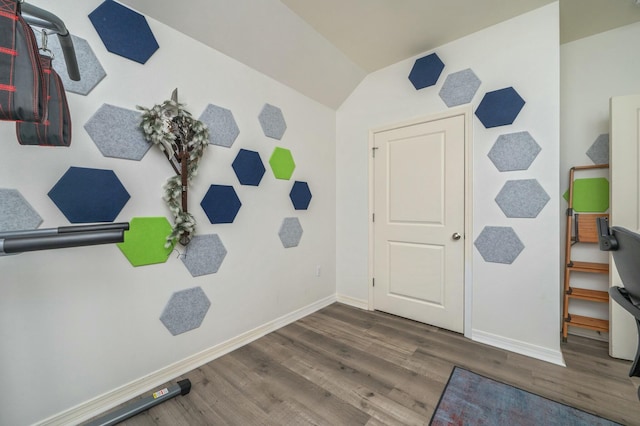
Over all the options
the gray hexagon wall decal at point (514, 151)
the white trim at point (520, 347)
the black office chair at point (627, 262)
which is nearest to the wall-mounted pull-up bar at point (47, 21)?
the black office chair at point (627, 262)

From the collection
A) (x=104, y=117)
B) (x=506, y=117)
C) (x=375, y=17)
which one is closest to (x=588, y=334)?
(x=506, y=117)

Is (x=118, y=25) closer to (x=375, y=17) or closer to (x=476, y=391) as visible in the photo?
(x=375, y=17)

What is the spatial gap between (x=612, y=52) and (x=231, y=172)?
10.8 feet

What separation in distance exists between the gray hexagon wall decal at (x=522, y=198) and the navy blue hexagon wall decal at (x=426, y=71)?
1.16m

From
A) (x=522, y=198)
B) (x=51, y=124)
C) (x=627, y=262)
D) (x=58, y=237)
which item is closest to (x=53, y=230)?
(x=58, y=237)

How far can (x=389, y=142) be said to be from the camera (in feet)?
8.66

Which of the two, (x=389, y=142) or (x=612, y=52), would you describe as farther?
(x=389, y=142)

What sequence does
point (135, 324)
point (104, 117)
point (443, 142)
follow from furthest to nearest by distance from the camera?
point (443, 142) → point (135, 324) → point (104, 117)

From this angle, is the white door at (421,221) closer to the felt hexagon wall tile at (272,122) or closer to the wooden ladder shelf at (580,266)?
the wooden ladder shelf at (580,266)

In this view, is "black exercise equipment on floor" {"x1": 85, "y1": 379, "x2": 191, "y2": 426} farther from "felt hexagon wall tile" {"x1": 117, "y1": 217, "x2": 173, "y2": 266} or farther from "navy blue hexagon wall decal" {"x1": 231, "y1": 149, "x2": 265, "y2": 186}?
"navy blue hexagon wall decal" {"x1": 231, "y1": 149, "x2": 265, "y2": 186}

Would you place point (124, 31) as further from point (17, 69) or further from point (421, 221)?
point (421, 221)

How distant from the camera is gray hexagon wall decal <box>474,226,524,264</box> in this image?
1990 millimetres

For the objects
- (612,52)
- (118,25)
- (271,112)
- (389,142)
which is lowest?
(389,142)

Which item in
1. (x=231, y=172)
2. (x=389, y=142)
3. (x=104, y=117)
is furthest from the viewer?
(x=389, y=142)
